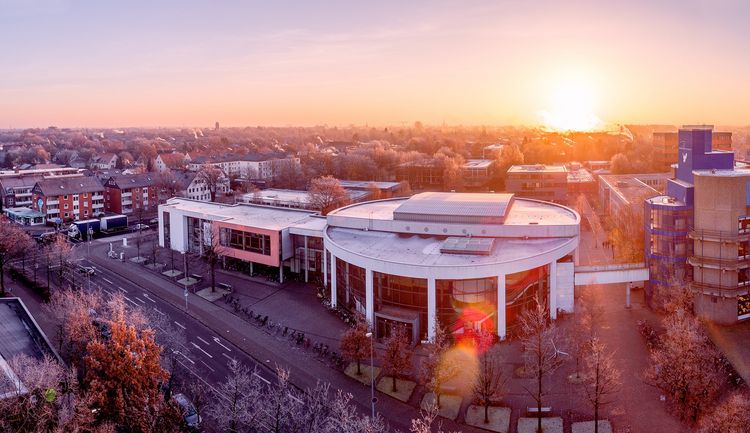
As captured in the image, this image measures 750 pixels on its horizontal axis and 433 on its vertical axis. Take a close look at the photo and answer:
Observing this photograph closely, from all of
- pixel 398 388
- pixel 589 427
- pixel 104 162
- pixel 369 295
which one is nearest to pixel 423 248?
pixel 369 295

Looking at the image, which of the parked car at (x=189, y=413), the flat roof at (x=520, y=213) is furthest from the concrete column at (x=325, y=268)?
the parked car at (x=189, y=413)

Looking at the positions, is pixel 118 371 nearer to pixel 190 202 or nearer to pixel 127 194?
pixel 190 202

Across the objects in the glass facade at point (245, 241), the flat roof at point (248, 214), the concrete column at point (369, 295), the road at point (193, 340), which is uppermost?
the flat roof at point (248, 214)

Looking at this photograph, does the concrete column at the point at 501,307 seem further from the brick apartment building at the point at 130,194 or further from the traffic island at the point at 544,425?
the brick apartment building at the point at 130,194

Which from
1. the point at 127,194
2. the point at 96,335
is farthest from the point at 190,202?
the point at 96,335

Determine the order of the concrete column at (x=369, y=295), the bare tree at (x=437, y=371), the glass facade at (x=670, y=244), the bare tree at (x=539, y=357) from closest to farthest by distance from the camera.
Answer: the bare tree at (x=539, y=357) < the bare tree at (x=437, y=371) < the concrete column at (x=369, y=295) < the glass facade at (x=670, y=244)

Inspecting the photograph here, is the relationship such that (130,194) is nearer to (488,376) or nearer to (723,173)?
(488,376)

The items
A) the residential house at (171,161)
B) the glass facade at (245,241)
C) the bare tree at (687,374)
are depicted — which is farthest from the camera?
the residential house at (171,161)
